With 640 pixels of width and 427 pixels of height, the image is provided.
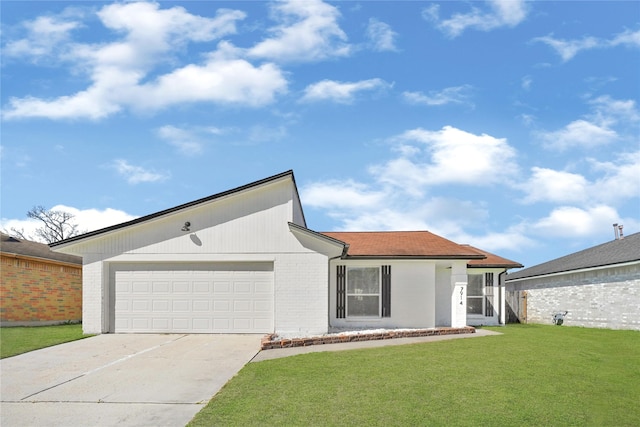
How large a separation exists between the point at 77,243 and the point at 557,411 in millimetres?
14107

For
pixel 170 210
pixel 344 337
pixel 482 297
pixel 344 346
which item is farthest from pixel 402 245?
pixel 170 210

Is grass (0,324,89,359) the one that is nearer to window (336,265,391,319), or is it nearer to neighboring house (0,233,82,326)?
neighboring house (0,233,82,326)

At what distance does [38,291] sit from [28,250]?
1.72 m

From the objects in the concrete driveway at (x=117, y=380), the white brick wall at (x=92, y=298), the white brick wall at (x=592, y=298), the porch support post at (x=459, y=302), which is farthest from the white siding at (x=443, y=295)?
the white brick wall at (x=92, y=298)

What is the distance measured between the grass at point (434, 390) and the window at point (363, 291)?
5946 mm

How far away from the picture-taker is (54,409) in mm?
7406

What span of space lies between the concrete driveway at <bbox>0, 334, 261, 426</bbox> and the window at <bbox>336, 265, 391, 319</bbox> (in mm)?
4998

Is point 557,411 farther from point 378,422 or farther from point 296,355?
point 296,355

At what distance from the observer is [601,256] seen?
2372 centimetres

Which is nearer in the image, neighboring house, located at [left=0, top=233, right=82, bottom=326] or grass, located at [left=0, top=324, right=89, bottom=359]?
grass, located at [left=0, top=324, right=89, bottom=359]

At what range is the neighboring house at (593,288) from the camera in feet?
66.7

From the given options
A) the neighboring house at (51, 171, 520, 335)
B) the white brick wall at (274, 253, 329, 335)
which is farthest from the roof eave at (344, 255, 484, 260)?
the white brick wall at (274, 253, 329, 335)

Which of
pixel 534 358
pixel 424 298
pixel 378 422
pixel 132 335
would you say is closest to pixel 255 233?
pixel 132 335

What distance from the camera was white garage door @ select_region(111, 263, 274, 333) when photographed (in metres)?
16.2
